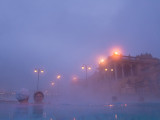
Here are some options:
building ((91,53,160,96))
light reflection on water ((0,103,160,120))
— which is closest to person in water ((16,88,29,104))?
light reflection on water ((0,103,160,120))

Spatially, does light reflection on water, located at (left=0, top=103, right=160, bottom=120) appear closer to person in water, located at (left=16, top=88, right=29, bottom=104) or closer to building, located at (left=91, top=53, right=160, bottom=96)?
person in water, located at (left=16, top=88, right=29, bottom=104)

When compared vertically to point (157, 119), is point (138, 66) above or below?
above

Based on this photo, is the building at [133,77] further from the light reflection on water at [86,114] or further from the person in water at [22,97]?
the light reflection on water at [86,114]

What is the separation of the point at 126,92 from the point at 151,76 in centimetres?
561

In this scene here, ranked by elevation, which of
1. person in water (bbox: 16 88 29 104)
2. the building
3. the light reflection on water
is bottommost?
the light reflection on water

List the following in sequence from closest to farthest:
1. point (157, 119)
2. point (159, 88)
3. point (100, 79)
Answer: point (157, 119) → point (159, 88) → point (100, 79)

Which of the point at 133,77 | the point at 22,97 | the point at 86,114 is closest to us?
the point at 86,114

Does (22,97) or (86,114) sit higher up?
(22,97)

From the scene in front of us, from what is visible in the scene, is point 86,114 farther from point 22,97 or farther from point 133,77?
point 133,77

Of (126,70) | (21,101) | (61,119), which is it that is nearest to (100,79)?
(126,70)

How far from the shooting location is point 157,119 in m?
7.31

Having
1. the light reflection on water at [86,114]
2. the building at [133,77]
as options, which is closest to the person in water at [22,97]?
the light reflection on water at [86,114]

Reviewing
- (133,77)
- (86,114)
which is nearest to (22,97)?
(86,114)

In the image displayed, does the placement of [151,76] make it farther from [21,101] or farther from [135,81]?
[21,101]
